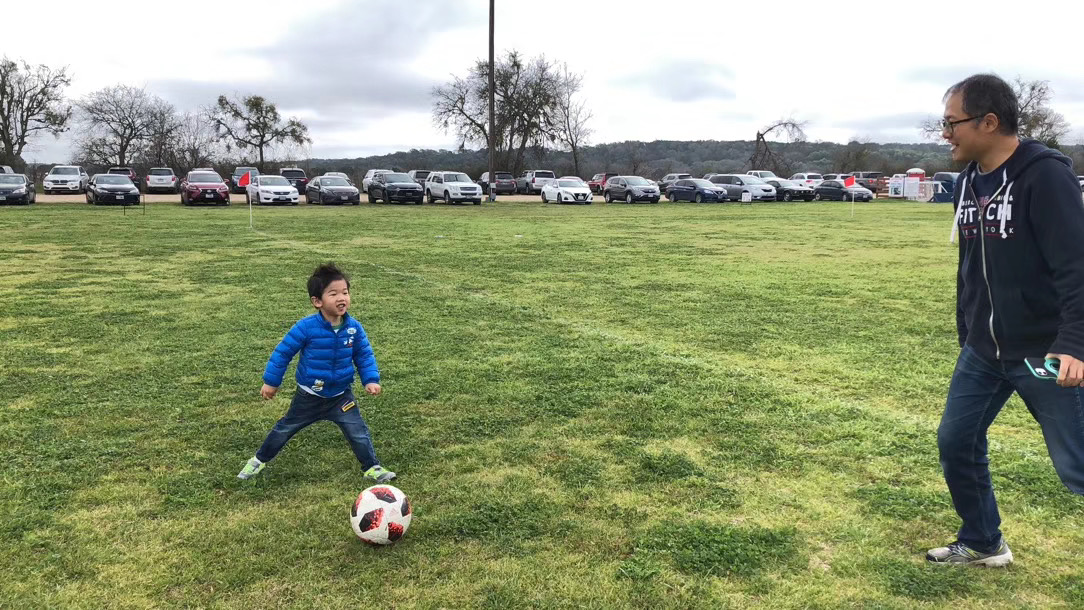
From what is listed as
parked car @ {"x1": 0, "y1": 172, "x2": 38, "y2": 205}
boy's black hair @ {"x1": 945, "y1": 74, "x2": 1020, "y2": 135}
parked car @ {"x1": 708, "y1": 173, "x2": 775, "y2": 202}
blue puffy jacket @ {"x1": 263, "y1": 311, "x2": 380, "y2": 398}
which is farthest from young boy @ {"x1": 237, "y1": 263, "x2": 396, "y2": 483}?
parked car @ {"x1": 708, "y1": 173, "x2": 775, "y2": 202}

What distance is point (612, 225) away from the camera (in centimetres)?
2241

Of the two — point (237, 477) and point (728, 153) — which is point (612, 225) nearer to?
point (237, 477)

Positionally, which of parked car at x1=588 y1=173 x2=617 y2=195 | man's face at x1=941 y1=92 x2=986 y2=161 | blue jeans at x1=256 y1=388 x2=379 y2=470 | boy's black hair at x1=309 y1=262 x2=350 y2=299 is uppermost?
parked car at x1=588 y1=173 x2=617 y2=195

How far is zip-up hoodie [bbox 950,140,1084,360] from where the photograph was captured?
2.39 metres

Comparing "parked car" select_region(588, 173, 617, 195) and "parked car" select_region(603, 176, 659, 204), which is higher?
"parked car" select_region(588, 173, 617, 195)

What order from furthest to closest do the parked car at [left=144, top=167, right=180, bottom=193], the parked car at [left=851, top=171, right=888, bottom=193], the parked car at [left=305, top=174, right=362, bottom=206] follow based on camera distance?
the parked car at [left=851, top=171, right=888, bottom=193] → the parked car at [left=144, top=167, right=180, bottom=193] → the parked car at [left=305, top=174, right=362, bottom=206]

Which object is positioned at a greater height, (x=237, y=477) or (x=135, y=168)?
(x=135, y=168)

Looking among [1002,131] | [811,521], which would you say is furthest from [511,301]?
[1002,131]

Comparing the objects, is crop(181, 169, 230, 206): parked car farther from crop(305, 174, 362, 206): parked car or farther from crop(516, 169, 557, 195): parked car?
crop(516, 169, 557, 195): parked car

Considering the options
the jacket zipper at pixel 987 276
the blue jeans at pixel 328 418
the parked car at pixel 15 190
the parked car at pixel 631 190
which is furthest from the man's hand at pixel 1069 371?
the parked car at pixel 631 190

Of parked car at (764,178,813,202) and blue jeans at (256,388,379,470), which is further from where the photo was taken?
parked car at (764,178,813,202)

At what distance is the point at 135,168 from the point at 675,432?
6338 centimetres

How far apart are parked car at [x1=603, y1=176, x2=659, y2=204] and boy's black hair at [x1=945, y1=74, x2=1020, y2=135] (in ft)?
117

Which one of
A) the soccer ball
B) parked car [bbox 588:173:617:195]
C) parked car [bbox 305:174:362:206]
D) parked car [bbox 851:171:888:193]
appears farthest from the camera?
parked car [bbox 588:173:617:195]
